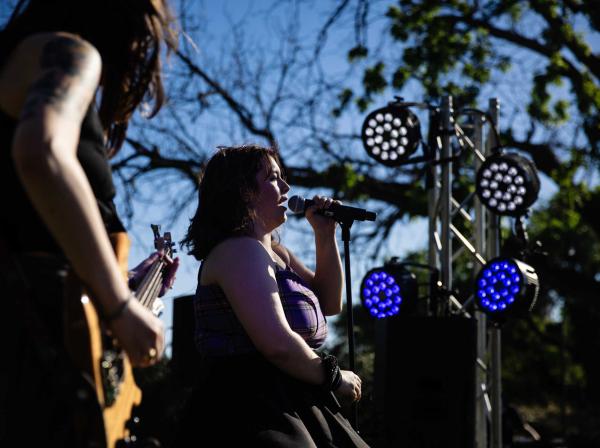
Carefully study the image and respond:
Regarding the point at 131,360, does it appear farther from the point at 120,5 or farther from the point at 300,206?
the point at 300,206

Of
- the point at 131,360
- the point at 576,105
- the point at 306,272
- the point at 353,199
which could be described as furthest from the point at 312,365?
the point at 576,105

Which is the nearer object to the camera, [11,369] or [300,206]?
[11,369]

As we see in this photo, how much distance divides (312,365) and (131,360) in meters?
0.97

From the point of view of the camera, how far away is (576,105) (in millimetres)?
11453

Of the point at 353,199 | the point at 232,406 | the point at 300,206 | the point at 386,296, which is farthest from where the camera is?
the point at 353,199

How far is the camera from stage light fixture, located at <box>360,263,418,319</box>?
482 cm

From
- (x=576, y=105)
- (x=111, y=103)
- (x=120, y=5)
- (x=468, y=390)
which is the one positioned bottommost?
(x=468, y=390)

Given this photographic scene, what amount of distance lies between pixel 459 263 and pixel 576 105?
3.02m

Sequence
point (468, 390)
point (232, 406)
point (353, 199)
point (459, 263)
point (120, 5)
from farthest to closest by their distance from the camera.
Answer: point (459, 263)
point (353, 199)
point (468, 390)
point (232, 406)
point (120, 5)

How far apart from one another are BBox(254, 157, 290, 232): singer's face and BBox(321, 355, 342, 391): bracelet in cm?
51

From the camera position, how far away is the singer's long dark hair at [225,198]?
2562mm

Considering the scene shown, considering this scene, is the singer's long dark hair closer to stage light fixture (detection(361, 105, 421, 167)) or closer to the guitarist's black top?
the guitarist's black top

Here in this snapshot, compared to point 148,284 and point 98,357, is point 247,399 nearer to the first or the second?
point 148,284

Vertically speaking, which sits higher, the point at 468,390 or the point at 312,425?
the point at 312,425
